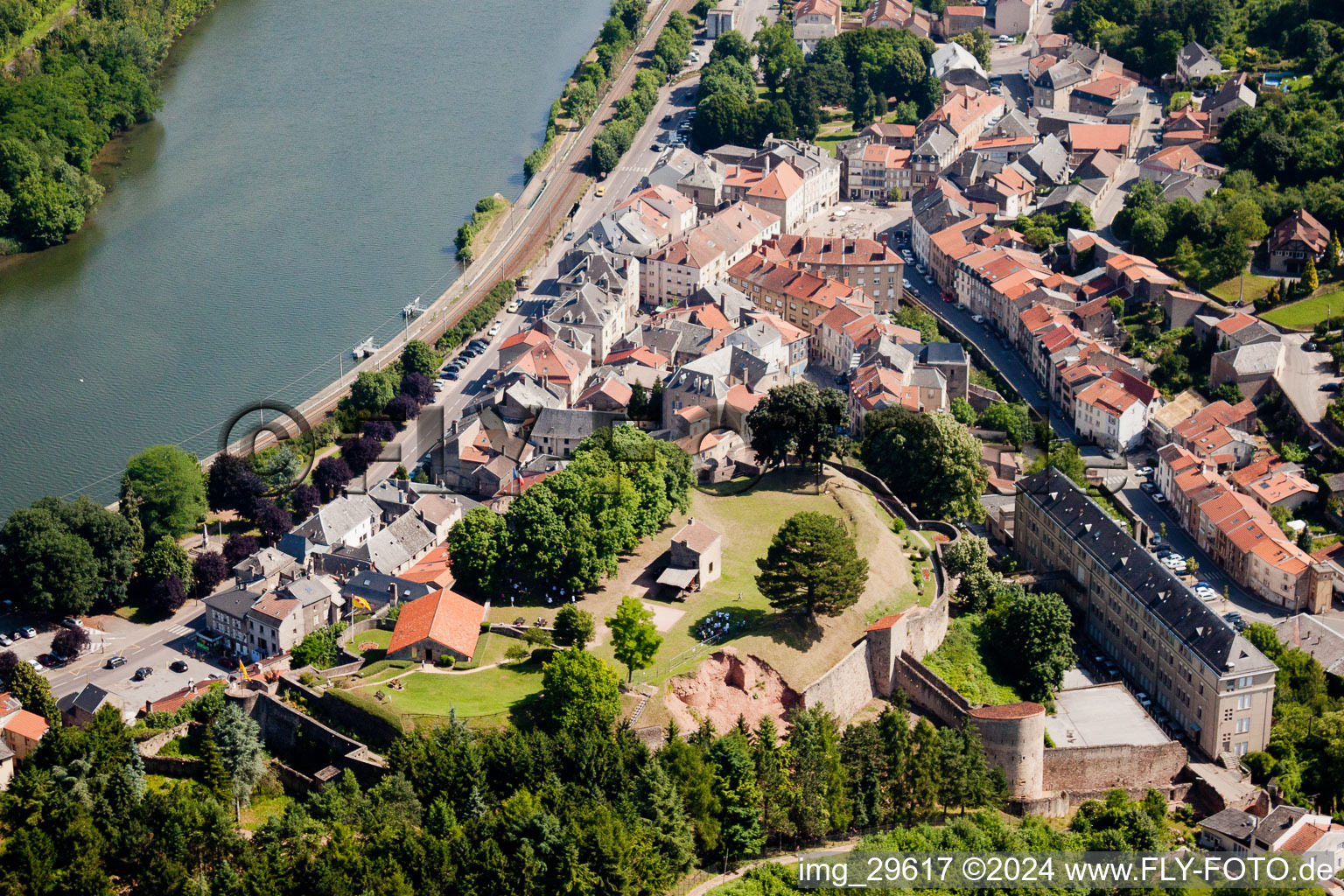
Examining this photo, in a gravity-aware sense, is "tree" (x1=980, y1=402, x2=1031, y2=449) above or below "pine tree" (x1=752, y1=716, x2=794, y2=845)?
below

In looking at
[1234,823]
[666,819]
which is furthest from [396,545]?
[1234,823]

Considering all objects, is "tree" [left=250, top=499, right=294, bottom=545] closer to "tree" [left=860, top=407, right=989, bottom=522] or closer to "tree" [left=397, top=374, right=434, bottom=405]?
"tree" [left=397, top=374, right=434, bottom=405]

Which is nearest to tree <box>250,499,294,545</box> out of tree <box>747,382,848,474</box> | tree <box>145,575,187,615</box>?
tree <box>145,575,187,615</box>

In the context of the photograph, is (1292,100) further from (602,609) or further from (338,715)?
(338,715)

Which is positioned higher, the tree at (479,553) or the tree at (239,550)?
the tree at (479,553)

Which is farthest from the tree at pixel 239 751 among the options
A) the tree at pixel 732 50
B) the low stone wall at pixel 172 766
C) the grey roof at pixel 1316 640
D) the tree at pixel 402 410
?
the tree at pixel 732 50

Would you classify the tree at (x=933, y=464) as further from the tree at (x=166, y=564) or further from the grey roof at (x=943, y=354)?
the tree at (x=166, y=564)
